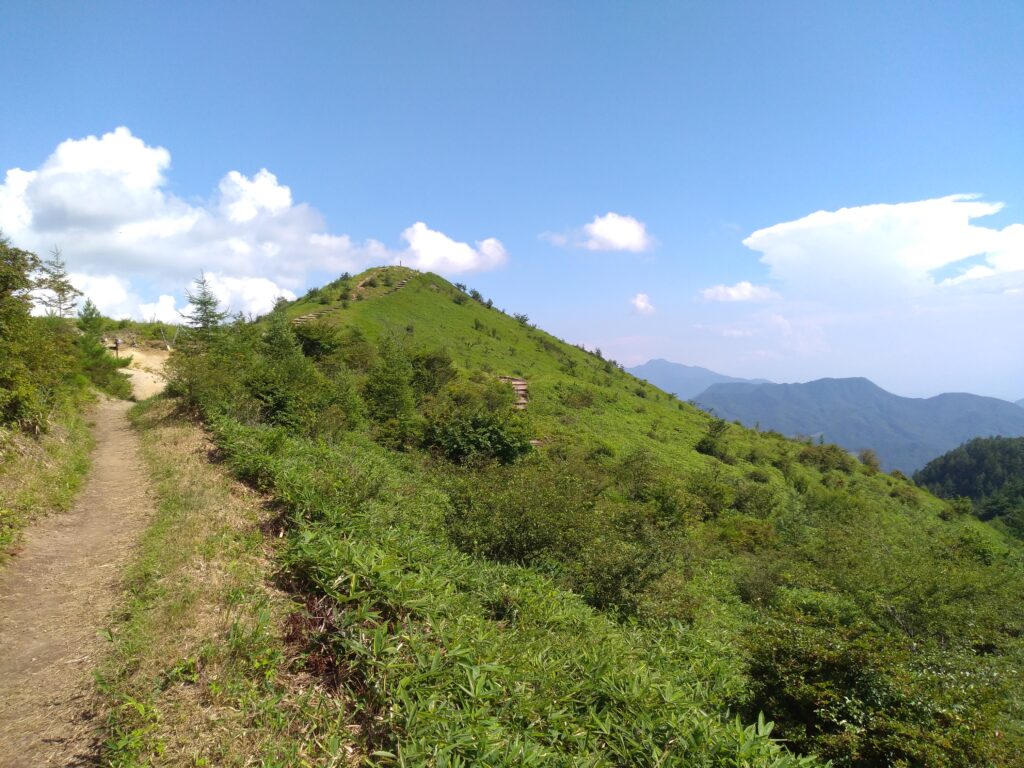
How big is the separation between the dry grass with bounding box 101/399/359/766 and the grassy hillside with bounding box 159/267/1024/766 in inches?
13.8

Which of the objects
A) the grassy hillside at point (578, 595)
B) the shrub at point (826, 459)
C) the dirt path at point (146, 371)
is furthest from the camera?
the shrub at point (826, 459)

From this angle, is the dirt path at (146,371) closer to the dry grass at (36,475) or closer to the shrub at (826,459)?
the dry grass at (36,475)

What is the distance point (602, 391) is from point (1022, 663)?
27.7 metres

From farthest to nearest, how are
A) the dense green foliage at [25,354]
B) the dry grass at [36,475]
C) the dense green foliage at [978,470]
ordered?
the dense green foliage at [978,470], the dense green foliage at [25,354], the dry grass at [36,475]

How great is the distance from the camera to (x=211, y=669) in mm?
4621

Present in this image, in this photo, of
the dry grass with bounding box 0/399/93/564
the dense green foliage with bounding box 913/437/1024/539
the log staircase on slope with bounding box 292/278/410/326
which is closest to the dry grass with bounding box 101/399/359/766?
the dry grass with bounding box 0/399/93/564

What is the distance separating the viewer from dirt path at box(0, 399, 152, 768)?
396 cm

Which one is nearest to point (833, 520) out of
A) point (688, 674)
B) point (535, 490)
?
point (535, 490)

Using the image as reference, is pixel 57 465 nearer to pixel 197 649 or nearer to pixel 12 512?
pixel 12 512

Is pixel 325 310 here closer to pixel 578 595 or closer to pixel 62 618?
pixel 62 618

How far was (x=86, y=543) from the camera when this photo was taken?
7.51m

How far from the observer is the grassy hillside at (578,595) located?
4336mm

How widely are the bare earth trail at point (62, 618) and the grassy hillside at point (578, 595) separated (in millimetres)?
1809

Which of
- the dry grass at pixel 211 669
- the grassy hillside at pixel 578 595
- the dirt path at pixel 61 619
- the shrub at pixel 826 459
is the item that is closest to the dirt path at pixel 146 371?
the grassy hillside at pixel 578 595
